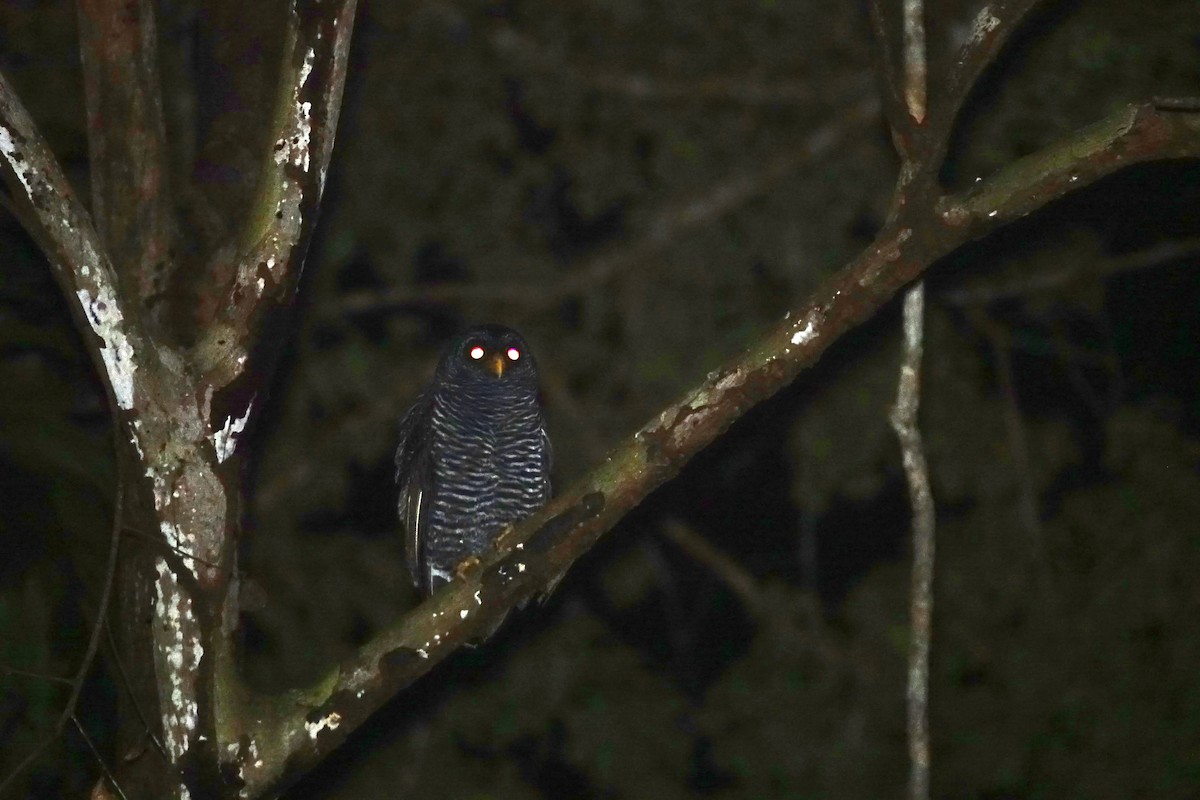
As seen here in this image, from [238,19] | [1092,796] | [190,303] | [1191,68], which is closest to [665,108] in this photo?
[1191,68]

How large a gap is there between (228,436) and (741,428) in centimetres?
266

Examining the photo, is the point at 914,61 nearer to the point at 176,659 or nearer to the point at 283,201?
the point at 283,201

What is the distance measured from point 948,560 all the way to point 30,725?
383 cm

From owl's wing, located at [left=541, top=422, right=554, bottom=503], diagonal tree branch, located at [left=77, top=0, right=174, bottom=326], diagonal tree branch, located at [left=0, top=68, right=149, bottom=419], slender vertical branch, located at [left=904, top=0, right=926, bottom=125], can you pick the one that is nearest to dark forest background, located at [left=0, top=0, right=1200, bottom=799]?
owl's wing, located at [left=541, top=422, right=554, bottom=503]

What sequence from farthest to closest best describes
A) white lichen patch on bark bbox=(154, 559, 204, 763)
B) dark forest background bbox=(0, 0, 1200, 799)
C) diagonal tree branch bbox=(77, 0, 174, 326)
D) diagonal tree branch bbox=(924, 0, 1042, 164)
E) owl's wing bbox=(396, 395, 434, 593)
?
dark forest background bbox=(0, 0, 1200, 799) < owl's wing bbox=(396, 395, 434, 593) < diagonal tree branch bbox=(77, 0, 174, 326) < white lichen patch on bark bbox=(154, 559, 204, 763) < diagonal tree branch bbox=(924, 0, 1042, 164)

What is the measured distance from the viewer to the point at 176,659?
2867 mm

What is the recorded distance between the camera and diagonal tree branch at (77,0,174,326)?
132 inches

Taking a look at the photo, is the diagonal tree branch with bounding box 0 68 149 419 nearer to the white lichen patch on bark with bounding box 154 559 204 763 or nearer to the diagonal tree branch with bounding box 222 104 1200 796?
the white lichen patch on bark with bounding box 154 559 204 763

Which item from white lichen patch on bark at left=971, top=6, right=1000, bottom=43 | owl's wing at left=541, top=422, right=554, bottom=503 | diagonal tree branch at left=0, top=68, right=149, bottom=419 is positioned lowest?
owl's wing at left=541, top=422, right=554, bottom=503

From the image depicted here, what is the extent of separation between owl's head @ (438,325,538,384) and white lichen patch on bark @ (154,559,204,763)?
204 cm

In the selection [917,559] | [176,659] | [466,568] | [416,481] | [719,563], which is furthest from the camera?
[719,563]

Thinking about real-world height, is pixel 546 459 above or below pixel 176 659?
above

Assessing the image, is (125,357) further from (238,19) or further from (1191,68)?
(1191,68)

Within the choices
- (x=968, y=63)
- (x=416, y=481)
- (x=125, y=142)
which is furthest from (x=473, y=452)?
(x=968, y=63)
